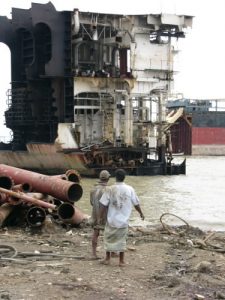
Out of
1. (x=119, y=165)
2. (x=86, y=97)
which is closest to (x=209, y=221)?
(x=119, y=165)

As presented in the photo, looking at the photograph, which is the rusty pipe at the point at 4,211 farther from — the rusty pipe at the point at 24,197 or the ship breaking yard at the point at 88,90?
the ship breaking yard at the point at 88,90

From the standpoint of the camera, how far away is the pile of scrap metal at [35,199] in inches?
421

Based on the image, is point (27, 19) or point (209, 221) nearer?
point (209, 221)

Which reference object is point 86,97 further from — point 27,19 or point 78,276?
point 78,276

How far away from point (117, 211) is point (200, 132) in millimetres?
60675

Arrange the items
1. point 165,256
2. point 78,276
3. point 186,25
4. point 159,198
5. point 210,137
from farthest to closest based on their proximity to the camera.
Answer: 1. point 210,137
2. point 186,25
3. point 159,198
4. point 165,256
5. point 78,276

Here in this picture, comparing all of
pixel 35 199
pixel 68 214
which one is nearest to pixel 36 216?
pixel 35 199

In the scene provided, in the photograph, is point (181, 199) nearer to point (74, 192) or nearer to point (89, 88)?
point (89, 88)

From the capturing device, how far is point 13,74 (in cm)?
3297

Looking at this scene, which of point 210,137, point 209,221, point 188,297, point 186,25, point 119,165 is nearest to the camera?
point 188,297

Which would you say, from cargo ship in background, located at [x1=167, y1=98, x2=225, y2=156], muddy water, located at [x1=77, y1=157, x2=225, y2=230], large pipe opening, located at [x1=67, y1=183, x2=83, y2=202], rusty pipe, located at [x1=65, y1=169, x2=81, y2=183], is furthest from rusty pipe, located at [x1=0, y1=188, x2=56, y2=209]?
cargo ship in background, located at [x1=167, y1=98, x2=225, y2=156]

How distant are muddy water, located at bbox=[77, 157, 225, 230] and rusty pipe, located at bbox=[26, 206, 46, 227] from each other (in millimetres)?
3806

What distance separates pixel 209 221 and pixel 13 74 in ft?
65.3

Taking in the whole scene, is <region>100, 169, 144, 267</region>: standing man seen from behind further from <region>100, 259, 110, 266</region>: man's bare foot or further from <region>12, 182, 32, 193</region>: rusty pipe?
<region>12, 182, 32, 193</region>: rusty pipe
